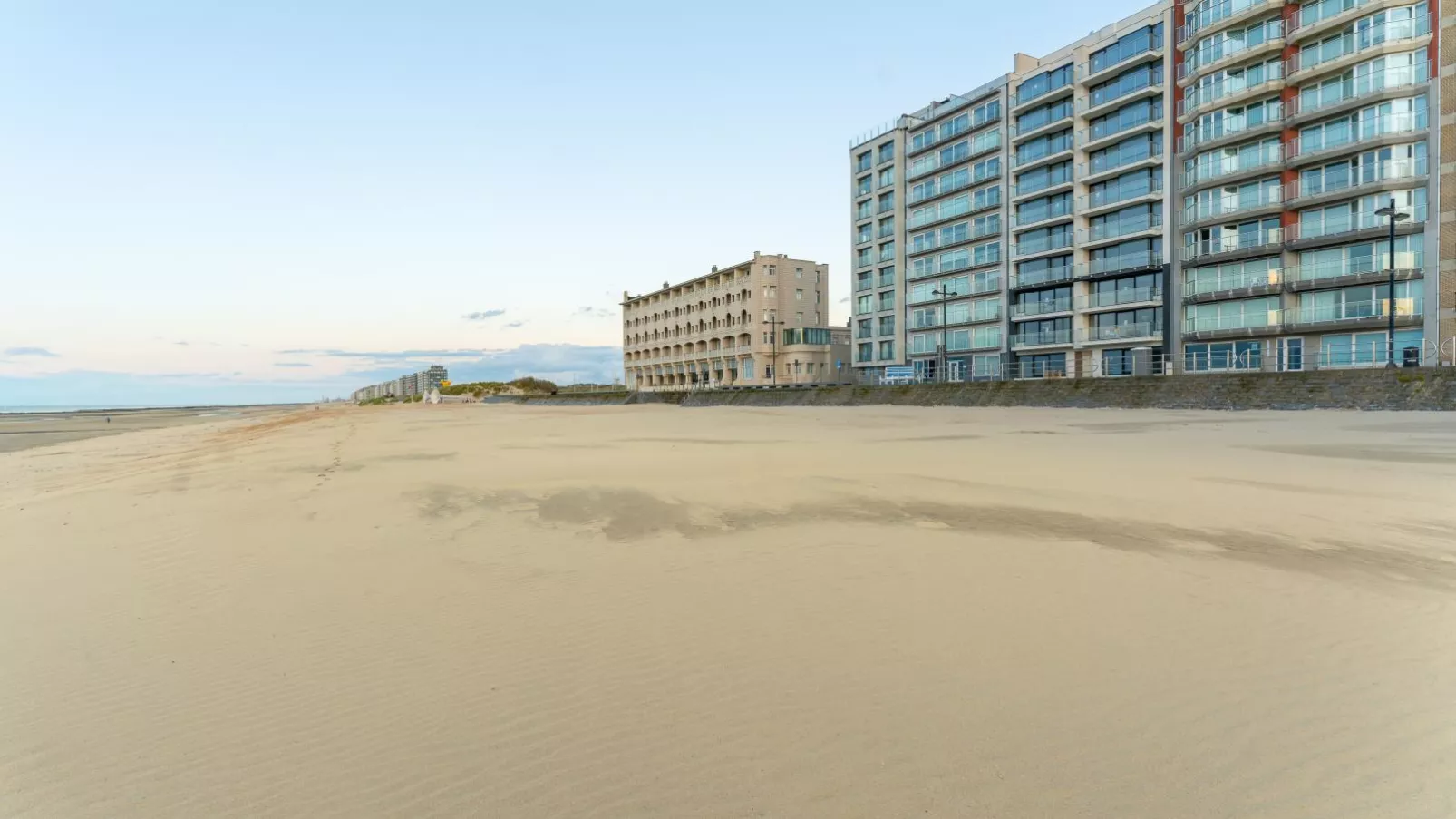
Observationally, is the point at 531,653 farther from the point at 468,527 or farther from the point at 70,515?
the point at 70,515

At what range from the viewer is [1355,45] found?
129ft

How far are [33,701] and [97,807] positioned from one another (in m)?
1.58

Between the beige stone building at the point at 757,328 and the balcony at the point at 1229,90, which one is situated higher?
the balcony at the point at 1229,90

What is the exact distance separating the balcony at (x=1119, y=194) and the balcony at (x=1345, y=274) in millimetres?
12054

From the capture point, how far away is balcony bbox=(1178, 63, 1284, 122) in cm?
4253

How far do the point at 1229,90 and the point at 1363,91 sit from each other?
707 cm

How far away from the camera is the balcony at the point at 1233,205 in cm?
4238

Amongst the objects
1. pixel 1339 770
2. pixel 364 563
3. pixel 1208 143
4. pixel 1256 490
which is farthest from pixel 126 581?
pixel 1208 143

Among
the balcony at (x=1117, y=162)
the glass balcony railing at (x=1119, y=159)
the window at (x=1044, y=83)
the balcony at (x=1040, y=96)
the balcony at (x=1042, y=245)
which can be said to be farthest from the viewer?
the balcony at (x=1042, y=245)

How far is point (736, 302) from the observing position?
97812 mm

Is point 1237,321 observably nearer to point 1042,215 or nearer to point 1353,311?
point 1353,311

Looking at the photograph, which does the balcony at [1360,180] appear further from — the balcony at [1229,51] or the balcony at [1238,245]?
the balcony at [1229,51]

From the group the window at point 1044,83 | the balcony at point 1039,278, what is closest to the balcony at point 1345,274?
the balcony at point 1039,278

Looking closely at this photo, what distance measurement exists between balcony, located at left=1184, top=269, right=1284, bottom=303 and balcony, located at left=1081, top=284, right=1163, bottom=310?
9.56ft
